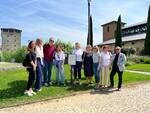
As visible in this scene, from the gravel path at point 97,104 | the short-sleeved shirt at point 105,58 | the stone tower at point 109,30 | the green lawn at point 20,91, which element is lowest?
the gravel path at point 97,104

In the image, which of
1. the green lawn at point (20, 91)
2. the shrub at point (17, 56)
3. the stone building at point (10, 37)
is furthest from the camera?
the stone building at point (10, 37)

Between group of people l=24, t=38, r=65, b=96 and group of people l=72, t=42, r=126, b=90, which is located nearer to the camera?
group of people l=24, t=38, r=65, b=96

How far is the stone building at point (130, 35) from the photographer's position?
1674 inches

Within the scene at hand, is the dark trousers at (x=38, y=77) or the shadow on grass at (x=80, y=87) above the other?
the dark trousers at (x=38, y=77)

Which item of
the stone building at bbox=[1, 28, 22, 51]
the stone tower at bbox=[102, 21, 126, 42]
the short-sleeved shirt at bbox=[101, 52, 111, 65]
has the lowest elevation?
the short-sleeved shirt at bbox=[101, 52, 111, 65]

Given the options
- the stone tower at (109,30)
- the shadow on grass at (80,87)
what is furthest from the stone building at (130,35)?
the shadow on grass at (80,87)

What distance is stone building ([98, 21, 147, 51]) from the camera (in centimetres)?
4252

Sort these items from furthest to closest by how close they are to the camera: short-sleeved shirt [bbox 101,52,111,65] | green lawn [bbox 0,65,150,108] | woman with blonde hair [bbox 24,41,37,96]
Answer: short-sleeved shirt [bbox 101,52,111,65]
woman with blonde hair [bbox 24,41,37,96]
green lawn [bbox 0,65,150,108]

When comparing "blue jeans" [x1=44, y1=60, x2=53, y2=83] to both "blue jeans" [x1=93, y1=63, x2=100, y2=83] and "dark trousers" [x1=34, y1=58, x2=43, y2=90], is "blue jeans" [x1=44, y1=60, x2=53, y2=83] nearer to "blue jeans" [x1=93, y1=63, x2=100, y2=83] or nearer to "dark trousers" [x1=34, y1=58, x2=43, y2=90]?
"dark trousers" [x1=34, y1=58, x2=43, y2=90]

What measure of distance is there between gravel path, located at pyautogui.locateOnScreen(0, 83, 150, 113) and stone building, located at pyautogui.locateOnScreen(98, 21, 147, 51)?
101ft

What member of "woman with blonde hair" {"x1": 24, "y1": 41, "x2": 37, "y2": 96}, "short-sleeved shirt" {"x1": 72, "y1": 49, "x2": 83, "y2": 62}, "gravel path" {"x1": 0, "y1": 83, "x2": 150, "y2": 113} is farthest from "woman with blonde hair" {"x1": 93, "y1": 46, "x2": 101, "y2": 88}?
"woman with blonde hair" {"x1": 24, "y1": 41, "x2": 37, "y2": 96}

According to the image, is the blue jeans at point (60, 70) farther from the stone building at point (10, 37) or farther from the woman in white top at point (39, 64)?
the stone building at point (10, 37)

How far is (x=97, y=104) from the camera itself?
824cm

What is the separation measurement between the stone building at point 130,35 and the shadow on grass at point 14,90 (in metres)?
30.4
